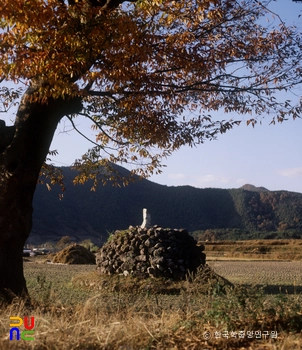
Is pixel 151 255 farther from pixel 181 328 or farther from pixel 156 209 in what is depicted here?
pixel 156 209

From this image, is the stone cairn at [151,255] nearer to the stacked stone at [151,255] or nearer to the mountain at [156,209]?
the stacked stone at [151,255]

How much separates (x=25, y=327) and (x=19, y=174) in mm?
3560

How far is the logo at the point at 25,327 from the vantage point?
5.30 metres

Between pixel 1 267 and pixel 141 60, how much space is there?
13.0ft

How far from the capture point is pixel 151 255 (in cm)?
1341

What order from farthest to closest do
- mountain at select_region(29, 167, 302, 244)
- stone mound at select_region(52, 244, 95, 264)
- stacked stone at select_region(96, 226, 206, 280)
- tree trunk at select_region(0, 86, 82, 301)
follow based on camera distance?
mountain at select_region(29, 167, 302, 244) < stone mound at select_region(52, 244, 95, 264) < stacked stone at select_region(96, 226, 206, 280) < tree trunk at select_region(0, 86, 82, 301)

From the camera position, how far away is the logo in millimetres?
5300

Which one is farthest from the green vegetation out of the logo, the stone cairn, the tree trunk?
the stone cairn

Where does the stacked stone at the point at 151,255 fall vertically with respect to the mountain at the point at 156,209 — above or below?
below

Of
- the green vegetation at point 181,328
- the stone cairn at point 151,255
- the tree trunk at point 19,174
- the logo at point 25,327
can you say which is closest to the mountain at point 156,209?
the stone cairn at point 151,255

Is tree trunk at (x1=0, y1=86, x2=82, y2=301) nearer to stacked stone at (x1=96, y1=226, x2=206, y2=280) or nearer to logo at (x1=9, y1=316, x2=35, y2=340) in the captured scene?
logo at (x1=9, y1=316, x2=35, y2=340)

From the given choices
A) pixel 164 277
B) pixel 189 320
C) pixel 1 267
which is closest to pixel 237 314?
pixel 189 320

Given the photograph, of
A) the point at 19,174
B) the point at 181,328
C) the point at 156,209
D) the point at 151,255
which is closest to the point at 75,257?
the point at 151,255

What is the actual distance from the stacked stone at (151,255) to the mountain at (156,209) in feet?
137
